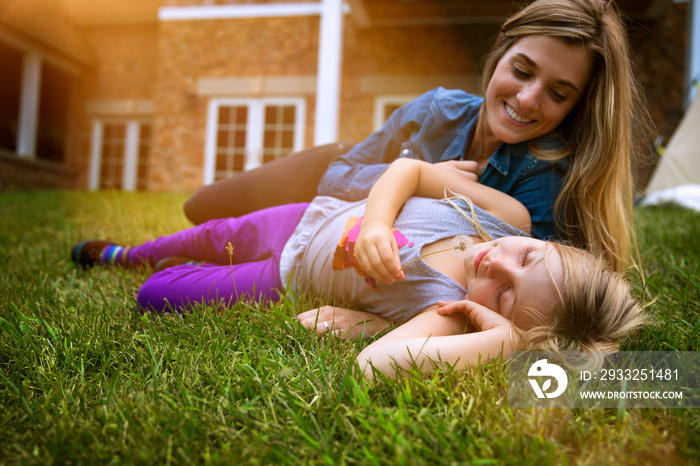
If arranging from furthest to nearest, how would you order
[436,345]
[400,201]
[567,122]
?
[567,122], [400,201], [436,345]

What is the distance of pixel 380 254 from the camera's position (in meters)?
1.26

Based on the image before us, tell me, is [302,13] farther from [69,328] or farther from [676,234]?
[69,328]

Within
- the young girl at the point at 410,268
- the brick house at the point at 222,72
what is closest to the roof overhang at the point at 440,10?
the brick house at the point at 222,72

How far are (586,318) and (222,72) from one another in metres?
9.03

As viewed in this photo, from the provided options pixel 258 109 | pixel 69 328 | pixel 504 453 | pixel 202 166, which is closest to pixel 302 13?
pixel 258 109

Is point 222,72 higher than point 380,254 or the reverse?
higher

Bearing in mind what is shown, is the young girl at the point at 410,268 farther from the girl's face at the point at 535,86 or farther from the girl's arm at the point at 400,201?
the girl's face at the point at 535,86

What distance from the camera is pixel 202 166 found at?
29.8 feet

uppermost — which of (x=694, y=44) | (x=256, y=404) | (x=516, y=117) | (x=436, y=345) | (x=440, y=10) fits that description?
(x=440, y=10)

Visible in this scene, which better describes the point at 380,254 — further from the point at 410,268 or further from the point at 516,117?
the point at 516,117

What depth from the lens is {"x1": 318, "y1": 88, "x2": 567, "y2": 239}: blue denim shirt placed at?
1.70 metres

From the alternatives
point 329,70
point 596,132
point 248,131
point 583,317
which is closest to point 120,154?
point 248,131

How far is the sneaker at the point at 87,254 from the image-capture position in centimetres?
221

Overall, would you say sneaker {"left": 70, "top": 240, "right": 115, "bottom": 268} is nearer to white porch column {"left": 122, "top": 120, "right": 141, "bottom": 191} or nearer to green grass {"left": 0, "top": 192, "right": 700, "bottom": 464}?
green grass {"left": 0, "top": 192, "right": 700, "bottom": 464}
